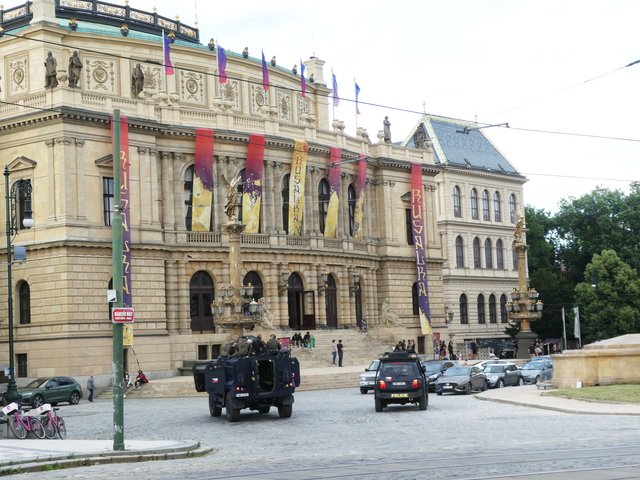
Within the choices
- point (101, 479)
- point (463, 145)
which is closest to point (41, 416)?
point (101, 479)

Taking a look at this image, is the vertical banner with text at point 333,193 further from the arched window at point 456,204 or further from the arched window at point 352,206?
the arched window at point 456,204

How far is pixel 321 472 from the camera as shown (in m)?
19.0

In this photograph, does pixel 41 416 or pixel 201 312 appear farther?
pixel 201 312

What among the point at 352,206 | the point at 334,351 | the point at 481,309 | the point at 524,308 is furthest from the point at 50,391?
the point at 481,309

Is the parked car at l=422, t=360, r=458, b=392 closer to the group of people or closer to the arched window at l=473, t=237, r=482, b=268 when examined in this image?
the group of people

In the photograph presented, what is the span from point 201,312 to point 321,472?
46559 mm

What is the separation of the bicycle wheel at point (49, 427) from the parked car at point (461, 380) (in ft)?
70.2

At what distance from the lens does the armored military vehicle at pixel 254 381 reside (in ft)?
111

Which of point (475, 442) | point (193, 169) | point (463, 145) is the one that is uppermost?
point (463, 145)

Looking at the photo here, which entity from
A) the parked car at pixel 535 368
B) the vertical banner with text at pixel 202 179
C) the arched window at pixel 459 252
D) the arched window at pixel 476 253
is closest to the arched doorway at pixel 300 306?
the vertical banner with text at pixel 202 179

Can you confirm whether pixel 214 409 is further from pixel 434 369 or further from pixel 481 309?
pixel 481 309

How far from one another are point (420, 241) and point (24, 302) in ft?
103

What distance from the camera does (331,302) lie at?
73.4 m

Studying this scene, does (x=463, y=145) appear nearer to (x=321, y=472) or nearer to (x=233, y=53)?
(x=233, y=53)
